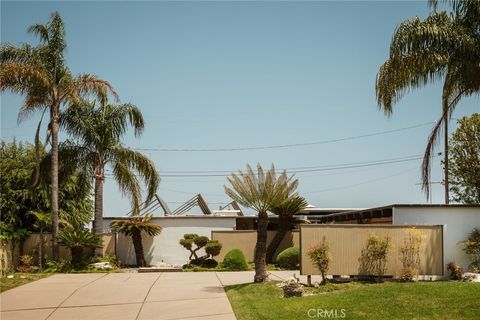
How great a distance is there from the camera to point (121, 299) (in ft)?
43.9

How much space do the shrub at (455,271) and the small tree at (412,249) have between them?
2.17m

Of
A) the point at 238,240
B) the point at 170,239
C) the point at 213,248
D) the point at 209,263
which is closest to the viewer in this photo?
the point at 213,248

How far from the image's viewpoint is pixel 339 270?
601 inches

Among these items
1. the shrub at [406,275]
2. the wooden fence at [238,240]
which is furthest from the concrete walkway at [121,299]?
the wooden fence at [238,240]

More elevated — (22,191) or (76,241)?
(22,191)

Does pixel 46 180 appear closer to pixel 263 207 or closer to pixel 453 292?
pixel 263 207

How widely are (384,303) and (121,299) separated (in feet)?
21.5

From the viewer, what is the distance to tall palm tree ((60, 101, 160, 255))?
24.4 metres

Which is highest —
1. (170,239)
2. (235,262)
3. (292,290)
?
(170,239)

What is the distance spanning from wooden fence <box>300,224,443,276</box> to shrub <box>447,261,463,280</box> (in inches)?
61.5

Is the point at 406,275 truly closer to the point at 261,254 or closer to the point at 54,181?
the point at 261,254

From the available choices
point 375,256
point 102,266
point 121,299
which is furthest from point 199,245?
point 121,299

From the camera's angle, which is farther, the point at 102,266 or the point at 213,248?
the point at 213,248

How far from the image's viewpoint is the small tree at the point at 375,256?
15.2 metres
